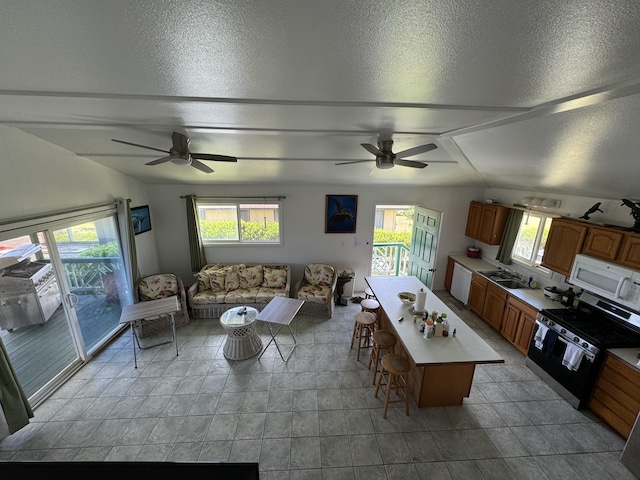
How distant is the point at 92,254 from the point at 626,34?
16.9 ft

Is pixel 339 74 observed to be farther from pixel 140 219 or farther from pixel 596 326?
pixel 140 219

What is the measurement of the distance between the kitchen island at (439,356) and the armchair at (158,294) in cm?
328

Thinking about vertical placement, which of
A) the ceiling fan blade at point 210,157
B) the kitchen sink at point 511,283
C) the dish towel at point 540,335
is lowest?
the dish towel at point 540,335

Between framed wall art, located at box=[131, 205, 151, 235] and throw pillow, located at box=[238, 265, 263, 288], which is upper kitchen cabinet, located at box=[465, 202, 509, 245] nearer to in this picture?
throw pillow, located at box=[238, 265, 263, 288]

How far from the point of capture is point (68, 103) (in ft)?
5.86

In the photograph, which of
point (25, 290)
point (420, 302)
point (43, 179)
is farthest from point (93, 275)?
point (420, 302)

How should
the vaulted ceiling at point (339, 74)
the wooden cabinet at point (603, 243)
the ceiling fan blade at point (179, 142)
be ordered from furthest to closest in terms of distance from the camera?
1. the wooden cabinet at point (603, 243)
2. the ceiling fan blade at point (179, 142)
3. the vaulted ceiling at point (339, 74)

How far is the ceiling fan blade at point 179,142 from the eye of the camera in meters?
2.46

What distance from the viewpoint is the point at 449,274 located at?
5312 mm

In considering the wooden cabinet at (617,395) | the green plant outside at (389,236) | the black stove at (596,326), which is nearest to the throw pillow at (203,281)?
the green plant outside at (389,236)

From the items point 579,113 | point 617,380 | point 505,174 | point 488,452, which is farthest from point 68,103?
point 617,380

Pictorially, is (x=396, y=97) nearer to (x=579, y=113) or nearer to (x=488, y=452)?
(x=579, y=113)

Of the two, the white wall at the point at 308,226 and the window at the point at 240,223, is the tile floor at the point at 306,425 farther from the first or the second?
the window at the point at 240,223

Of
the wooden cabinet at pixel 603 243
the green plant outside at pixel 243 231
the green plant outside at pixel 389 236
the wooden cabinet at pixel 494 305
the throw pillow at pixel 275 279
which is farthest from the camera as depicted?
the green plant outside at pixel 389 236
